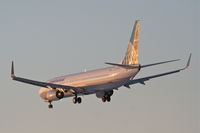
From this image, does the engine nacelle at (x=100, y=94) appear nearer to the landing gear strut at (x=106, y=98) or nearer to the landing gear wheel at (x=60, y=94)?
the landing gear strut at (x=106, y=98)

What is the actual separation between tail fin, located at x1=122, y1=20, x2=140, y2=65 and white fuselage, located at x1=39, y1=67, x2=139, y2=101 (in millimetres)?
1958

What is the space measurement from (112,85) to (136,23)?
1089 cm

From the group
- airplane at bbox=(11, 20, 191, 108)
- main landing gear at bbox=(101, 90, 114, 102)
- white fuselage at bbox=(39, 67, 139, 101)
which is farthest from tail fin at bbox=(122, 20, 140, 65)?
main landing gear at bbox=(101, 90, 114, 102)

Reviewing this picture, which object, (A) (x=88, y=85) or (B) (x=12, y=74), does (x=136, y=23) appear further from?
(B) (x=12, y=74)

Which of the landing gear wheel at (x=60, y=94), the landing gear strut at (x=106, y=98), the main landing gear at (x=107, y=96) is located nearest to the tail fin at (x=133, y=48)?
the main landing gear at (x=107, y=96)

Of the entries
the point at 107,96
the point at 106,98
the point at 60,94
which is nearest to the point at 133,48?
the point at 107,96

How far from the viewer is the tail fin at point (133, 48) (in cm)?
13312

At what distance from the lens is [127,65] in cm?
13062

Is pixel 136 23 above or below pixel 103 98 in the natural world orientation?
above

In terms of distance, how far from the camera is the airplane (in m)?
132

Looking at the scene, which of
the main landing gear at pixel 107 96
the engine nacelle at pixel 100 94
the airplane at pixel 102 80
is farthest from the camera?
the engine nacelle at pixel 100 94

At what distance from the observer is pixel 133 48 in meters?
134

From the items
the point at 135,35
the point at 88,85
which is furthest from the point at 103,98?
the point at 135,35

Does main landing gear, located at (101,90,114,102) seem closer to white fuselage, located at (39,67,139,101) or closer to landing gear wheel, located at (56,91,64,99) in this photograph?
white fuselage, located at (39,67,139,101)
